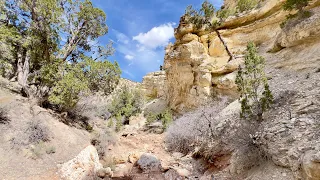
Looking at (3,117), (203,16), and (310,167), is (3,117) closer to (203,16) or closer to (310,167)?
(310,167)

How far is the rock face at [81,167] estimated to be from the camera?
8055 millimetres

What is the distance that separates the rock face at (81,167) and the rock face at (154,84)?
25274 mm

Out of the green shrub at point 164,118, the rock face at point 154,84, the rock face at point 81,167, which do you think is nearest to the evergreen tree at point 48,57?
the rock face at point 81,167

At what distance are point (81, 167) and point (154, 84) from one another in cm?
2798

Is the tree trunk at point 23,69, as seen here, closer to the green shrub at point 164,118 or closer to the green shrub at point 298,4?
the green shrub at point 164,118

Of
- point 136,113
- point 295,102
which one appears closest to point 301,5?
point 295,102

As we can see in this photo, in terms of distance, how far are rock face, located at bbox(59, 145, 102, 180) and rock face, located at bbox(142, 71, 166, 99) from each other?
25.3 m

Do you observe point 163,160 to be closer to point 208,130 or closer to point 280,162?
point 208,130

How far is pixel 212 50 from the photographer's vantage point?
66.4 feet

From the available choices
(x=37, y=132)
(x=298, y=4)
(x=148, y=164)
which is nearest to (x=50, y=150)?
(x=37, y=132)

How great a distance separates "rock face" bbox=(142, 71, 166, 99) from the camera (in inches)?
1387

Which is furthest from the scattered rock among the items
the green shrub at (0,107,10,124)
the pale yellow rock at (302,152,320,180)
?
the pale yellow rock at (302,152,320,180)

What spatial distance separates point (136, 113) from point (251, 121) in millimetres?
19515

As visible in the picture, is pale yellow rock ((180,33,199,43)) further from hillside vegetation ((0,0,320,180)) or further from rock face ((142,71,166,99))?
rock face ((142,71,166,99))
